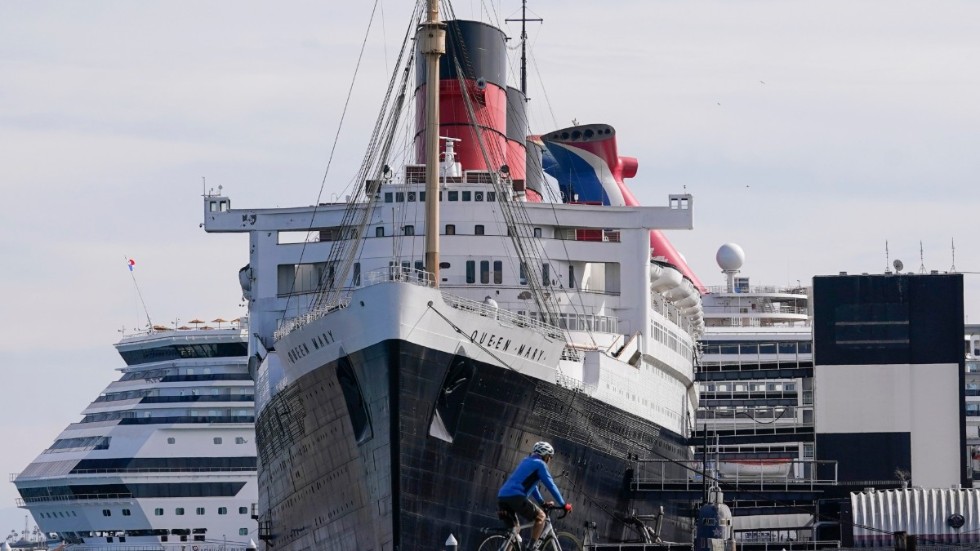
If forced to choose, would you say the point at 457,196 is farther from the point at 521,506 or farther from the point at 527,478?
the point at 521,506

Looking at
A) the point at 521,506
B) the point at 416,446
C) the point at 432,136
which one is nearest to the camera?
the point at 521,506

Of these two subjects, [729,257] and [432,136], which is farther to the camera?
[729,257]

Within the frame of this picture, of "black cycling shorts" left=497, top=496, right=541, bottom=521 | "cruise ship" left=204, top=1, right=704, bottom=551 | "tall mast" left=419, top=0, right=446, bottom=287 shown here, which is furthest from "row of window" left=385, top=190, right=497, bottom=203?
"black cycling shorts" left=497, top=496, right=541, bottom=521

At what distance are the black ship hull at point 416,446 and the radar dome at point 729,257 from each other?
5266 cm

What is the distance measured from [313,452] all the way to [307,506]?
5.25 ft

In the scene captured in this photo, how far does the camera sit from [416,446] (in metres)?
40.6

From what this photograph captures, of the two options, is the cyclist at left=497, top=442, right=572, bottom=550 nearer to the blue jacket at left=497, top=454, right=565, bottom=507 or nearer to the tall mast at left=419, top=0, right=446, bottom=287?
the blue jacket at left=497, top=454, right=565, bottom=507

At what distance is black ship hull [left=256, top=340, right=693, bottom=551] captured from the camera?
133 feet

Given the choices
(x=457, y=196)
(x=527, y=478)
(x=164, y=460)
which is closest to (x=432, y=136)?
(x=457, y=196)

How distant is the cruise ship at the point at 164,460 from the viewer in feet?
286

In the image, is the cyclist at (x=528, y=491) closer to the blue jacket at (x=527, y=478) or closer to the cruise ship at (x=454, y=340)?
the blue jacket at (x=527, y=478)

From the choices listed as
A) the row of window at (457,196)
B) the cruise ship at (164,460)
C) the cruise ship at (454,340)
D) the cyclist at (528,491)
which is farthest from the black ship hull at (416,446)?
the cruise ship at (164,460)

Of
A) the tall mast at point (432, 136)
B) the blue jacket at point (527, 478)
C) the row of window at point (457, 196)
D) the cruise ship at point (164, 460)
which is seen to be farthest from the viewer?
the cruise ship at point (164, 460)

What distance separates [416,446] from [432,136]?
25.5 ft
